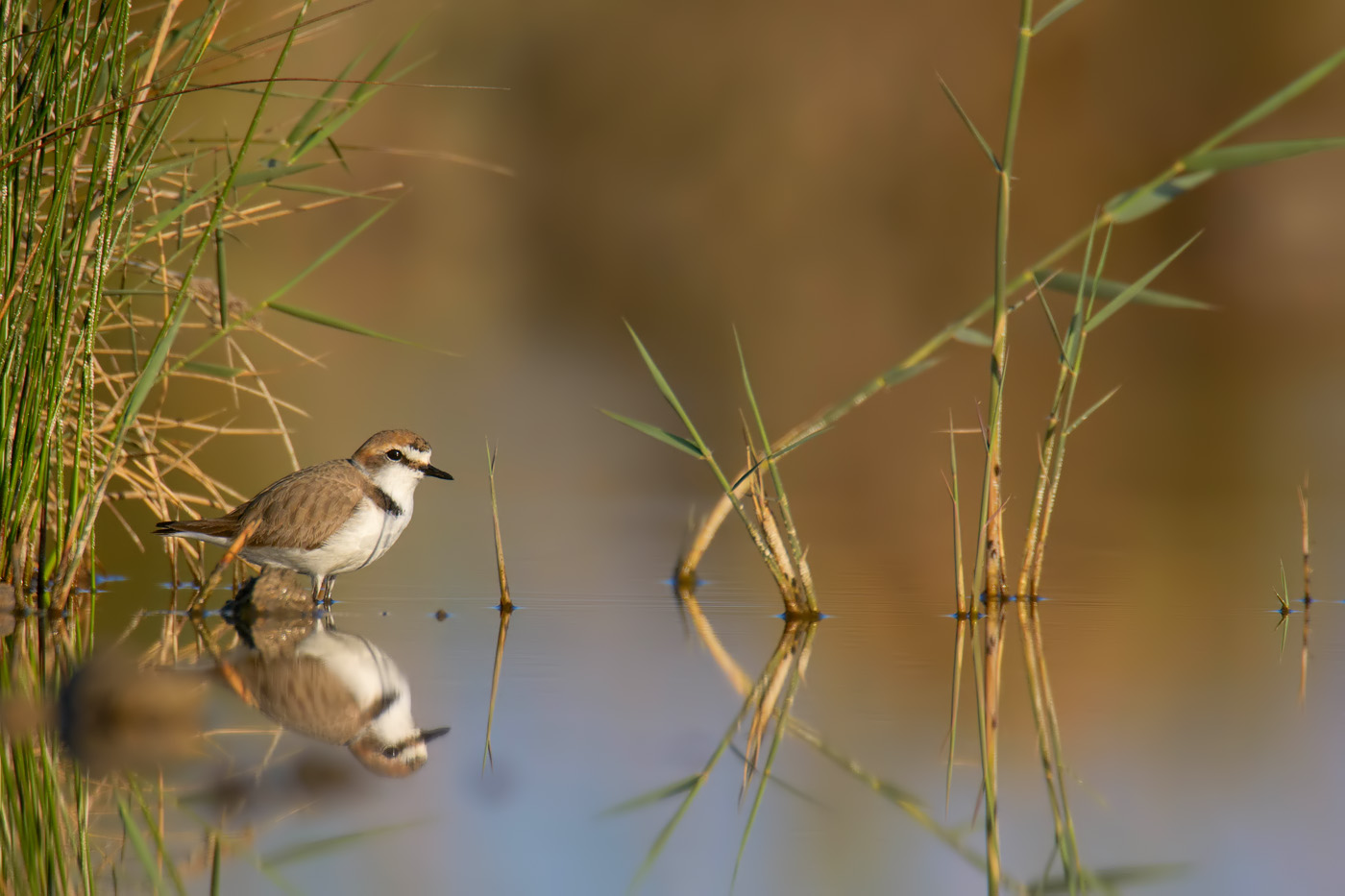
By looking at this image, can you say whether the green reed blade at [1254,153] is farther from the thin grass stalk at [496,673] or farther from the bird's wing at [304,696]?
the bird's wing at [304,696]

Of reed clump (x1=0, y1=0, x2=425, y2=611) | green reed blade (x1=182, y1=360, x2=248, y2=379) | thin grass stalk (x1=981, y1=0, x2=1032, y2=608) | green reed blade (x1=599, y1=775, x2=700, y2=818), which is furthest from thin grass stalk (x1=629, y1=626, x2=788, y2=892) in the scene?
green reed blade (x1=182, y1=360, x2=248, y2=379)

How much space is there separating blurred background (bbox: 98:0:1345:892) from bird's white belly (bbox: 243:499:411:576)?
1.20ft

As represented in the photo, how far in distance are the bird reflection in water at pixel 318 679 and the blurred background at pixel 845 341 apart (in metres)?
0.20

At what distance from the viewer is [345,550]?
453 centimetres

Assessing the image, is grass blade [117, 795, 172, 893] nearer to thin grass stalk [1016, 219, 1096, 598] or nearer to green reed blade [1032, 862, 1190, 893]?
green reed blade [1032, 862, 1190, 893]

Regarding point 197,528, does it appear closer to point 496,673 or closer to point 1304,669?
point 496,673

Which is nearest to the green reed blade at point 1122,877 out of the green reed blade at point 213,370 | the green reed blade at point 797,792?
the green reed blade at point 797,792

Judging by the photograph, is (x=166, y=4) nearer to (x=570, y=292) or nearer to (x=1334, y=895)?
(x=1334, y=895)

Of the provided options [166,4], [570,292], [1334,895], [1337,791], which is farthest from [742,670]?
[570,292]

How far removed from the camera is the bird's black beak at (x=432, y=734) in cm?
312

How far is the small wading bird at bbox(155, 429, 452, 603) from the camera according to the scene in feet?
14.7

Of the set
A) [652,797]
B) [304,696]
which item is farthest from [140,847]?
[304,696]

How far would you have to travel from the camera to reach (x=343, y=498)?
15.0 feet

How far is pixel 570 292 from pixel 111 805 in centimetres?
1517
